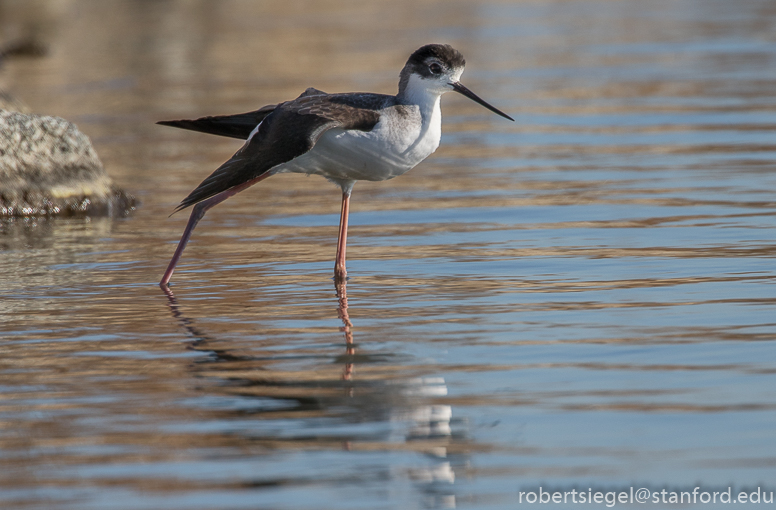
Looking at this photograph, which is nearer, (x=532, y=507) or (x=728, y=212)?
(x=532, y=507)

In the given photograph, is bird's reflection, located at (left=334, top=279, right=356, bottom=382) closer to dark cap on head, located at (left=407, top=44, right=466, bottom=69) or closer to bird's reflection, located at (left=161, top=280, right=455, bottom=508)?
bird's reflection, located at (left=161, top=280, right=455, bottom=508)

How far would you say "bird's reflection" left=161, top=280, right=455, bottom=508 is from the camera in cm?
489

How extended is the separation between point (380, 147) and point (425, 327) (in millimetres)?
1771

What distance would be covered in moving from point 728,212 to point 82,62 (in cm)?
2071

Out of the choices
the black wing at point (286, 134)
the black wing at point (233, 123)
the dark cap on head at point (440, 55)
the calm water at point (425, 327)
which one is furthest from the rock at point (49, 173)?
the dark cap on head at point (440, 55)

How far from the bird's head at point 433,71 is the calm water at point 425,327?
127 centimetres

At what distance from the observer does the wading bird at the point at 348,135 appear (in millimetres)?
8289

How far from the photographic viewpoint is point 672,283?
802cm

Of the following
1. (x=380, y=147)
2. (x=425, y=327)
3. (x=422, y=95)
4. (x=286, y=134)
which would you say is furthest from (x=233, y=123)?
(x=425, y=327)

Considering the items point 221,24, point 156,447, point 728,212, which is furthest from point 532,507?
point 221,24

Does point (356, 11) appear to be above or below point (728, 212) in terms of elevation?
above

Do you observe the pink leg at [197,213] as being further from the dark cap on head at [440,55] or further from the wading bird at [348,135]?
the dark cap on head at [440,55]

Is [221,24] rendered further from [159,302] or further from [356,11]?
[159,302]

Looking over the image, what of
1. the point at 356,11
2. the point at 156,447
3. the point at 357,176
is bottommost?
the point at 156,447
